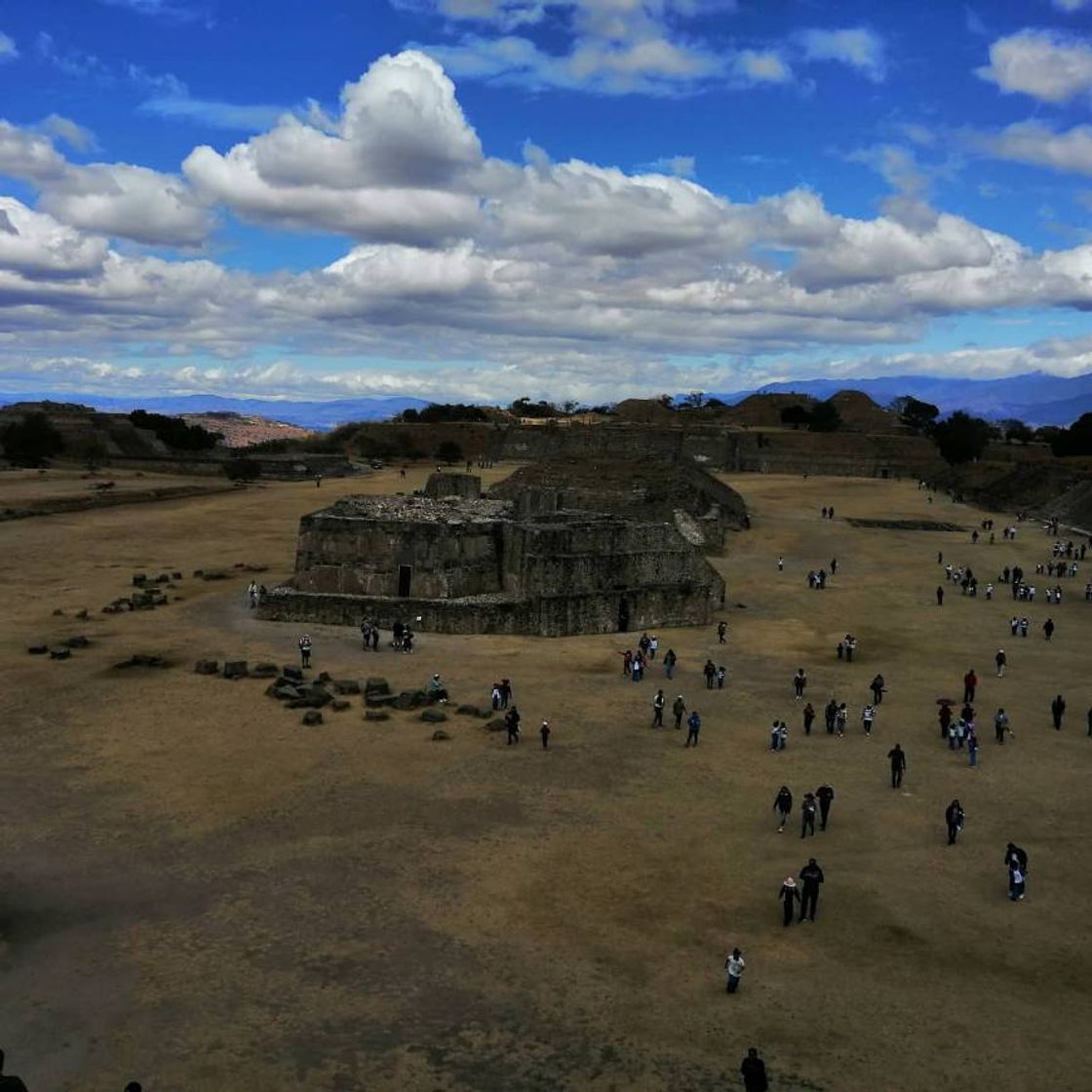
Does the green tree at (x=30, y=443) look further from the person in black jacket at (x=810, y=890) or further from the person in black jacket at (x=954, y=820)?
the person in black jacket at (x=810, y=890)

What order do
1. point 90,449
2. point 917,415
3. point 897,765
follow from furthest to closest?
1. point 917,415
2. point 90,449
3. point 897,765

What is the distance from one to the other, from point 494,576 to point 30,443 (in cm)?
6784

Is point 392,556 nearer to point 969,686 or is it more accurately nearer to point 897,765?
point 969,686

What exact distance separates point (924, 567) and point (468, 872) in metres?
36.2

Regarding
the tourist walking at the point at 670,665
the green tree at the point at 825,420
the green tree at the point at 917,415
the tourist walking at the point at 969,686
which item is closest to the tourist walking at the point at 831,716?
the tourist walking at the point at 969,686

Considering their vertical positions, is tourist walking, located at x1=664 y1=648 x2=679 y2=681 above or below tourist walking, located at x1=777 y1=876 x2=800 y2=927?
above

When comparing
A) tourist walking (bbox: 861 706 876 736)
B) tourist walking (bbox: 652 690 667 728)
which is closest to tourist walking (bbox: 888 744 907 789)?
tourist walking (bbox: 861 706 876 736)

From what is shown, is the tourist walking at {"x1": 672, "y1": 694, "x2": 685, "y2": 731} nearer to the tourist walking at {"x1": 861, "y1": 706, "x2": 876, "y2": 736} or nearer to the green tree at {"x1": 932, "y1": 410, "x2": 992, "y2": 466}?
the tourist walking at {"x1": 861, "y1": 706, "x2": 876, "y2": 736}

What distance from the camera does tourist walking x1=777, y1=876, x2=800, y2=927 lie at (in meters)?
12.6

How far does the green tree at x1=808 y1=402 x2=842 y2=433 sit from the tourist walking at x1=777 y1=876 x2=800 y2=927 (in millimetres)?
107600

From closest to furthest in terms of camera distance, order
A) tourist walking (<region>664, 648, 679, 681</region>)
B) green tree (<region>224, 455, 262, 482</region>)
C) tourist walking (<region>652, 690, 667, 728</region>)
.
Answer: tourist walking (<region>652, 690, 667, 728</region>), tourist walking (<region>664, 648, 679, 681</region>), green tree (<region>224, 455, 262, 482</region>)

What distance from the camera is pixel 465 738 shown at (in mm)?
19844

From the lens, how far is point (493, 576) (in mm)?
31438

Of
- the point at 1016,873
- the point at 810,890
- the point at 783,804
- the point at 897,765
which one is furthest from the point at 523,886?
the point at 897,765
